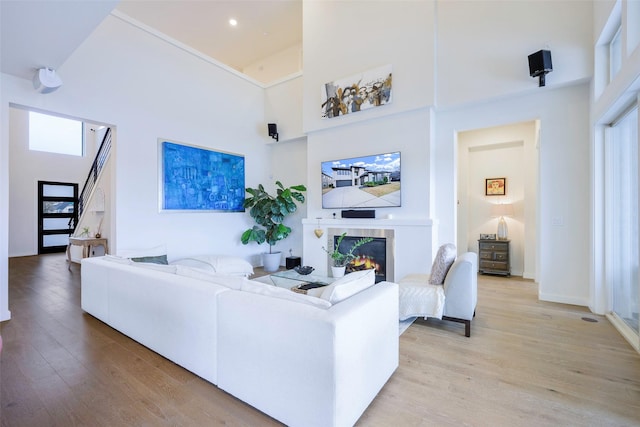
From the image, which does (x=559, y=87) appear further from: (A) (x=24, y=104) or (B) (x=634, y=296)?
(A) (x=24, y=104)

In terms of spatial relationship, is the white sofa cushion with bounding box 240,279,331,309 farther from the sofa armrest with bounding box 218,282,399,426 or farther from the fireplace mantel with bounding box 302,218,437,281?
the fireplace mantel with bounding box 302,218,437,281

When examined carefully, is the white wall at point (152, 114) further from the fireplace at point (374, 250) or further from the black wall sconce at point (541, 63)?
the black wall sconce at point (541, 63)

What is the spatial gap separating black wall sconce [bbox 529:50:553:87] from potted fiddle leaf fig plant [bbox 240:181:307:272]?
154 inches

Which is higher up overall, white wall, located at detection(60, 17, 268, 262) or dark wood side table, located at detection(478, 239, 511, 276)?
white wall, located at detection(60, 17, 268, 262)

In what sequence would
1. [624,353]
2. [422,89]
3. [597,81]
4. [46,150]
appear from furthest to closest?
[46,150] → [422,89] → [597,81] → [624,353]

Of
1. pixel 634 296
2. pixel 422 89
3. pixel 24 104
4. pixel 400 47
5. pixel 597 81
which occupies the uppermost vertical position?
pixel 400 47

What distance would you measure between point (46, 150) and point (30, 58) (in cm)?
771

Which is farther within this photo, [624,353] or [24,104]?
[24,104]

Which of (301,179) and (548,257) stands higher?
(301,179)

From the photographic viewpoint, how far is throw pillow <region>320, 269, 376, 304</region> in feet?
5.45

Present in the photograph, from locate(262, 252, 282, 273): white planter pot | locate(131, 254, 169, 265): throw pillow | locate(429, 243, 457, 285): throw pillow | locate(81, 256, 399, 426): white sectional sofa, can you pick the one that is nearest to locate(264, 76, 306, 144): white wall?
locate(262, 252, 282, 273): white planter pot

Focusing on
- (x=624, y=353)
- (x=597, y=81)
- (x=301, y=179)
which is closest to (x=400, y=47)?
(x=597, y=81)

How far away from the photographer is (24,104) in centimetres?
331

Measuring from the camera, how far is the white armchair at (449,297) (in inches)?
106
